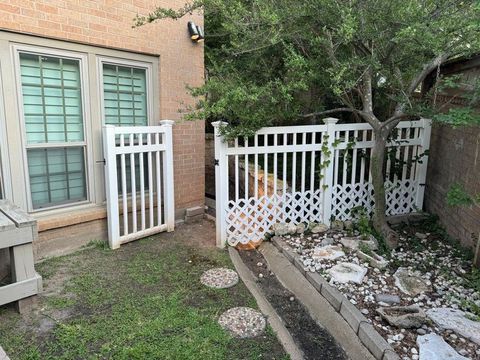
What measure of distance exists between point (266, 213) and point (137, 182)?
1.89 metres

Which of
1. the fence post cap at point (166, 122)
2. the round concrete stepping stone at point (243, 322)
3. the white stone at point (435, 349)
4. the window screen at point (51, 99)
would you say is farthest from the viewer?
the fence post cap at point (166, 122)

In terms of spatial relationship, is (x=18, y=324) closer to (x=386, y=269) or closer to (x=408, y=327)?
(x=408, y=327)

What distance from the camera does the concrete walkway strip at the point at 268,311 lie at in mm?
2605

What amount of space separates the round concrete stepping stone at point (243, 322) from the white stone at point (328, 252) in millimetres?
1122

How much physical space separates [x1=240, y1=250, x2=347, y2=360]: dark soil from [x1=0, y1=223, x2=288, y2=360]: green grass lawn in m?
0.23

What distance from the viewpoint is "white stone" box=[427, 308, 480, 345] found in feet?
8.35

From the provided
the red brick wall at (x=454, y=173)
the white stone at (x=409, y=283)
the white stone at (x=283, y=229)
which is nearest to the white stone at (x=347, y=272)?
the white stone at (x=409, y=283)

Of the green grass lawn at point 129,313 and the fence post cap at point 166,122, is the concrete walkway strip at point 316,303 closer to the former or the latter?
the green grass lawn at point 129,313

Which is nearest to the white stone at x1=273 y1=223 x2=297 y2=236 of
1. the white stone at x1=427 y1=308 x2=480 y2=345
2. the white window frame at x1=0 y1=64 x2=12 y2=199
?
the white stone at x1=427 y1=308 x2=480 y2=345

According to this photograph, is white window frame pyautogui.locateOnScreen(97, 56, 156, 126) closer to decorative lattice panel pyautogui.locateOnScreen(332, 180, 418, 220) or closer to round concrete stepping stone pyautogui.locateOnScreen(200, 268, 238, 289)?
round concrete stepping stone pyautogui.locateOnScreen(200, 268, 238, 289)

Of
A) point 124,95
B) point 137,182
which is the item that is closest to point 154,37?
point 124,95

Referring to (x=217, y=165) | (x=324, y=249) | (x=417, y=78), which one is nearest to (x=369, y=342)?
(x=324, y=249)

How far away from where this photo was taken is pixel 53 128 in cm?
397

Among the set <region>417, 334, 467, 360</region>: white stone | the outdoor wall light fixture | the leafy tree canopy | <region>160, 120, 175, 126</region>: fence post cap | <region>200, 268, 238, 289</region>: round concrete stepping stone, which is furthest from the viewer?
the outdoor wall light fixture
